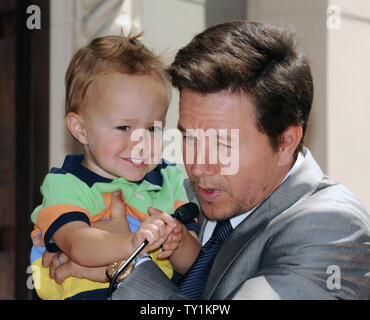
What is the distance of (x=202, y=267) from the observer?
73.7 inches

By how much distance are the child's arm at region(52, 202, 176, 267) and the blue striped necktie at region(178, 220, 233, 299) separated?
0.68 feet

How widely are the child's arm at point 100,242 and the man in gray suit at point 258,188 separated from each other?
7 cm

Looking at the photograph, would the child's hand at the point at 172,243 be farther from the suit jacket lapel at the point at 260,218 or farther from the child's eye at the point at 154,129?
the child's eye at the point at 154,129

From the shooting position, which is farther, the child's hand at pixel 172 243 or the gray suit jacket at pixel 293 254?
the child's hand at pixel 172 243

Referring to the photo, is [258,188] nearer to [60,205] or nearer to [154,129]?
[154,129]

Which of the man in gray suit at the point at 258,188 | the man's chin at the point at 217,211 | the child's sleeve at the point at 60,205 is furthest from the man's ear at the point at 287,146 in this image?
the child's sleeve at the point at 60,205

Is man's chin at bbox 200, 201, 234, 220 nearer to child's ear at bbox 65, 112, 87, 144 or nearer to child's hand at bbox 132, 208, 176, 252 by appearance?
child's hand at bbox 132, 208, 176, 252

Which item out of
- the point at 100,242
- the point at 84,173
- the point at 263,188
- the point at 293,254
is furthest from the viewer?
the point at 84,173

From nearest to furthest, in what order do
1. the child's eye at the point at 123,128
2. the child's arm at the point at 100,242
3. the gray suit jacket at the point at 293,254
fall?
the gray suit jacket at the point at 293,254
the child's arm at the point at 100,242
the child's eye at the point at 123,128

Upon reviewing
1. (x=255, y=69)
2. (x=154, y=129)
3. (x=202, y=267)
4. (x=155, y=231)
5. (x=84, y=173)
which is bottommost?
(x=202, y=267)

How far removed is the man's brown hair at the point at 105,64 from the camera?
200 cm

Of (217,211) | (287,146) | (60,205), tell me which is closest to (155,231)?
(217,211)

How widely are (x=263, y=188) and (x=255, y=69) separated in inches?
14.0
